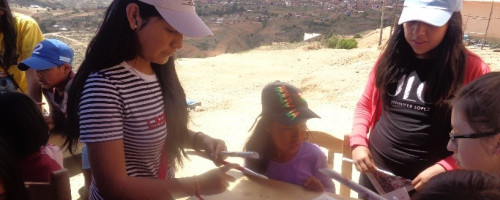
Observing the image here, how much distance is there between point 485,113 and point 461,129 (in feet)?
0.32

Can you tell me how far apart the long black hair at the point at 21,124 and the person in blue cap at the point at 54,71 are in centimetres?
80

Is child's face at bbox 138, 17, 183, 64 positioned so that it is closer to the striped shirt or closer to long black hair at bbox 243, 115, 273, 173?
the striped shirt

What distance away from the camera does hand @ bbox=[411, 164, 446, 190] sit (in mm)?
1912

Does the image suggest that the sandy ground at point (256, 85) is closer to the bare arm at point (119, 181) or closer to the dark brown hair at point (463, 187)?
the bare arm at point (119, 181)

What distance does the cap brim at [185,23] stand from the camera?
4.60 ft

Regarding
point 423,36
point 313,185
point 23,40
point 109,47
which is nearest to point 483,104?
point 423,36

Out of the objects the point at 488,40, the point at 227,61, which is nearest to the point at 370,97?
the point at 227,61

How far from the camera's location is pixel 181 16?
1.44 m

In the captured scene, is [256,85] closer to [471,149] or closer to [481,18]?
[471,149]

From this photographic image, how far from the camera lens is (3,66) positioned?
107 inches

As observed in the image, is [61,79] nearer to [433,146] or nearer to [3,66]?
[3,66]

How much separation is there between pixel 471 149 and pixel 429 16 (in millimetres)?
757

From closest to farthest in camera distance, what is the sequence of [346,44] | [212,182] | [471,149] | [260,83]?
1. [471,149]
2. [212,182]
3. [260,83]
4. [346,44]

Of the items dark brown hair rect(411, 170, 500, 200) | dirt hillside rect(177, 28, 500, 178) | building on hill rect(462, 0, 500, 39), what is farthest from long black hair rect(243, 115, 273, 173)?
building on hill rect(462, 0, 500, 39)
